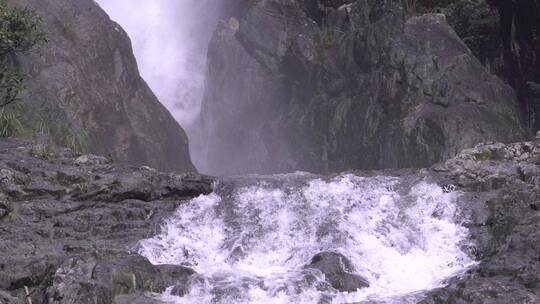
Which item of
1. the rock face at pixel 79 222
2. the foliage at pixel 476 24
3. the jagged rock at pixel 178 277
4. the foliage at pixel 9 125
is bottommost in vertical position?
the jagged rock at pixel 178 277

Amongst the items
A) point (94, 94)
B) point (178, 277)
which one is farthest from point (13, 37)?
point (178, 277)

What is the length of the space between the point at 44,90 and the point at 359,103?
13878 millimetres

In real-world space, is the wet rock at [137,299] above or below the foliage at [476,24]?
below

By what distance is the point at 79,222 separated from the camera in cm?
1798

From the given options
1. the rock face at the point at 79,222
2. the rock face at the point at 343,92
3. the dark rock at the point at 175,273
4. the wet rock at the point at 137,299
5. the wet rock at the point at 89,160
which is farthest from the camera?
the rock face at the point at 343,92

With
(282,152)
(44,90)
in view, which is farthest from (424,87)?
(44,90)

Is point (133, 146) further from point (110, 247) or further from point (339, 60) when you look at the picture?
point (110, 247)

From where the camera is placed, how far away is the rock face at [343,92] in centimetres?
2822

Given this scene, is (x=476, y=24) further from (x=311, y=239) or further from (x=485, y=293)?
(x=485, y=293)

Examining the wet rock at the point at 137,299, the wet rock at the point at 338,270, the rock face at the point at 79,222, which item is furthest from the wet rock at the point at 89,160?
the wet rock at the point at 338,270

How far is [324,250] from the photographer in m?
17.6

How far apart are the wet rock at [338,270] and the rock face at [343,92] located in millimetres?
11770

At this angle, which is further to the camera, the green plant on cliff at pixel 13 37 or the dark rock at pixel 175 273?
the green plant on cliff at pixel 13 37

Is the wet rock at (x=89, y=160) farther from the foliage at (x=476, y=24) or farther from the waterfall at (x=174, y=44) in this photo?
the waterfall at (x=174, y=44)
